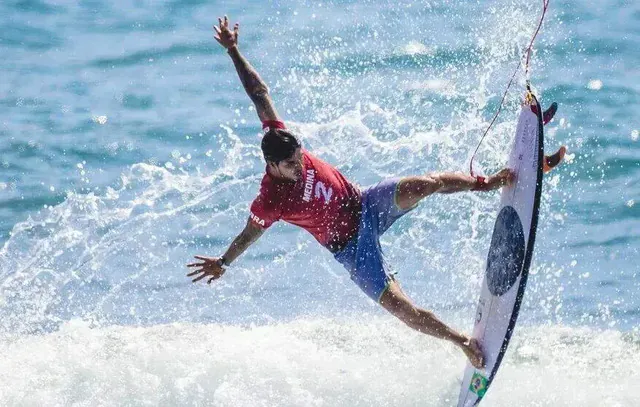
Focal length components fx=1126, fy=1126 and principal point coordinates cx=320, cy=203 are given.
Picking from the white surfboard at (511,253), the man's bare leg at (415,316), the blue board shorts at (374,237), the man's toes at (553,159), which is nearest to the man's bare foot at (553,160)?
the man's toes at (553,159)

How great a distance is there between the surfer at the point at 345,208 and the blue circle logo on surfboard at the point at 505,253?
254mm

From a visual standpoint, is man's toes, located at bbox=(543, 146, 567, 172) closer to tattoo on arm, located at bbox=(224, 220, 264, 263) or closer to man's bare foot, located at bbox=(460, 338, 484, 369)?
man's bare foot, located at bbox=(460, 338, 484, 369)

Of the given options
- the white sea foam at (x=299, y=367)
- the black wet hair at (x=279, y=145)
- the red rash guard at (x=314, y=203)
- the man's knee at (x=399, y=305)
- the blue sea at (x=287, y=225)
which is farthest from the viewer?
the blue sea at (x=287, y=225)

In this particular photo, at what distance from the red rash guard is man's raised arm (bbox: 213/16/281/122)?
103mm

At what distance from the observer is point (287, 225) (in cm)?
1044

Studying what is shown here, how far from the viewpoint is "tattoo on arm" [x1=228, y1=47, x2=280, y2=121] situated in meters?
6.62

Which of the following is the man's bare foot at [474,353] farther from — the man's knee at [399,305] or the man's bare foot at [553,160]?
the man's bare foot at [553,160]

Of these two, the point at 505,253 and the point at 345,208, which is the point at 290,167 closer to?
the point at 345,208

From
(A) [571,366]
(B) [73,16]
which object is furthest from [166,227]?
(B) [73,16]

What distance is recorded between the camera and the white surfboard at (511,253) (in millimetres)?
6520

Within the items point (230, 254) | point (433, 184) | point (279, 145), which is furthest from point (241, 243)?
point (433, 184)

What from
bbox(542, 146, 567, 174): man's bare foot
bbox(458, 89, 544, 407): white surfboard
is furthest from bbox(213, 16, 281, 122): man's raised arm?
bbox(542, 146, 567, 174): man's bare foot

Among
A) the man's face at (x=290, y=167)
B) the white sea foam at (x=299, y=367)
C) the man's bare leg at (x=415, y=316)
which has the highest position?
the man's face at (x=290, y=167)

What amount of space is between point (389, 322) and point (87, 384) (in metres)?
2.37
